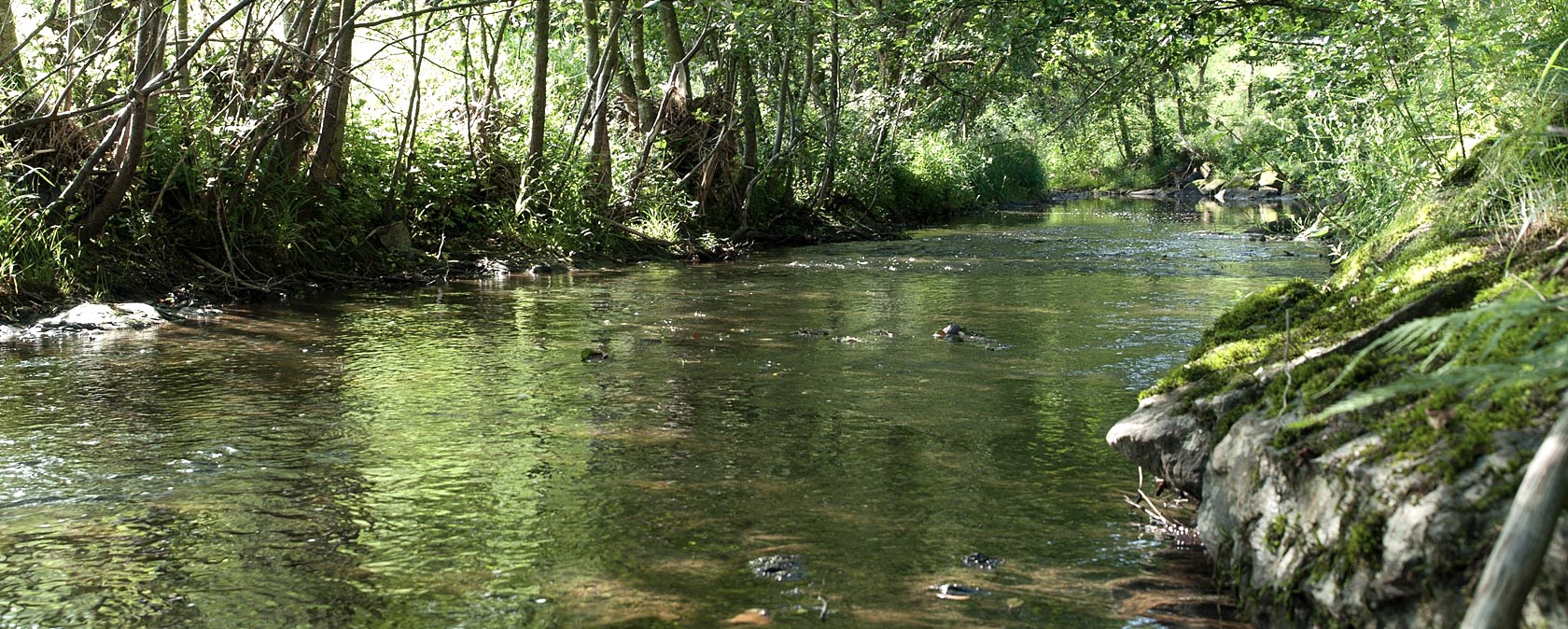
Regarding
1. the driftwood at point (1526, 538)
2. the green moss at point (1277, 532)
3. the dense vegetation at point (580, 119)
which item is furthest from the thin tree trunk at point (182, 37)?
the driftwood at point (1526, 538)

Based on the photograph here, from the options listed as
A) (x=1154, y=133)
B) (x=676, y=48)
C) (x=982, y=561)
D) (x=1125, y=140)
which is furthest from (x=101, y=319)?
(x=1125, y=140)

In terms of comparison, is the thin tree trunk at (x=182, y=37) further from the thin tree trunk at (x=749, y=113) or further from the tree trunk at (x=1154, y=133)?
the tree trunk at (x=1154, y=133)

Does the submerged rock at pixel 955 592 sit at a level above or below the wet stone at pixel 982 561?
below

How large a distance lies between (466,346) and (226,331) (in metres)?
1.94

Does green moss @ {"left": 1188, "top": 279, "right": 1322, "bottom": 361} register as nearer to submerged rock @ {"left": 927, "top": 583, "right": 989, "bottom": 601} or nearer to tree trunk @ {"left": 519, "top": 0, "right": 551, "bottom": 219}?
submerged rock @ {"left": 927, "top": 583, "right": 989, "bottom": 601}

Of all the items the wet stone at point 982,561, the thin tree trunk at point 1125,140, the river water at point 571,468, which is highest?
the thin tree trunk at point 1125,140

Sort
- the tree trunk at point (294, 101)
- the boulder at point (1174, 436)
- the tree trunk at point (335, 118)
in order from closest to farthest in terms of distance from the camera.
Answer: the boulder at point (1174, 436), the tree trunk at point (294, 101), the tree trunk at point (335, 118)

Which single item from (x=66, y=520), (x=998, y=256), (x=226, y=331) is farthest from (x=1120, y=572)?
(x=998, y=256)

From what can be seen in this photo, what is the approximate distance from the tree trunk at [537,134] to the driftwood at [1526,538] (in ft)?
43.9

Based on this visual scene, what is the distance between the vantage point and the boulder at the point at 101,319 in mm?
8945

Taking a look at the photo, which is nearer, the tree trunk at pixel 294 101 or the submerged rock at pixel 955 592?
the submerged rock at pixel 955 592

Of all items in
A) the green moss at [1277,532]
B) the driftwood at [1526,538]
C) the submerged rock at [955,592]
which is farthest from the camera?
the submerged rock at [955,592]

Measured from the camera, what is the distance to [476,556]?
407 cm

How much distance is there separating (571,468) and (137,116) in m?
6.28
